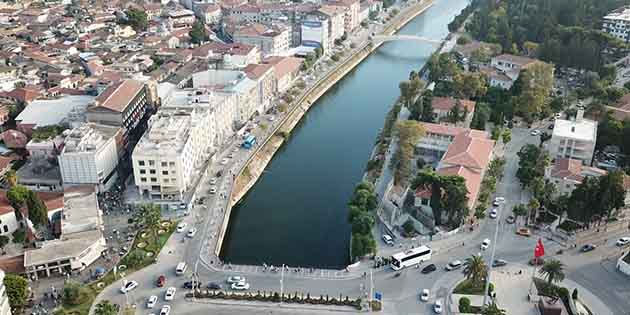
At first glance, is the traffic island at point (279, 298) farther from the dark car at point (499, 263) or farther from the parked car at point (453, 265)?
the dark car at point (499, 263)

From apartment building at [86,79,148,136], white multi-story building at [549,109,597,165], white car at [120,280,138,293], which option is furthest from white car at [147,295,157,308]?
white multi-story building at [549,109,597,165]

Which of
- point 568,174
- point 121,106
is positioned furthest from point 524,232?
point 121,106

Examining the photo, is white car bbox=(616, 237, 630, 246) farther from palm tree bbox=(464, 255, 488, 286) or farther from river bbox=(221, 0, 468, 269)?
river bbox=(221, 0, 468, 269)

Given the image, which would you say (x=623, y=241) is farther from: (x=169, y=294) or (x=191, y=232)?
(x=169, y=294)

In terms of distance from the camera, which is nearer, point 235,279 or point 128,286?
point 128,286

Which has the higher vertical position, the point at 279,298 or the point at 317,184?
the point at 279,298

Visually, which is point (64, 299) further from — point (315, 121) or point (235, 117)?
point (315, 121)

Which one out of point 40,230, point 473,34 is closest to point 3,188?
point 40,230
